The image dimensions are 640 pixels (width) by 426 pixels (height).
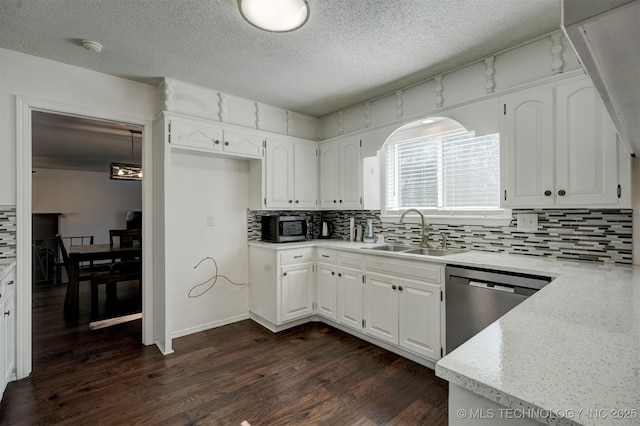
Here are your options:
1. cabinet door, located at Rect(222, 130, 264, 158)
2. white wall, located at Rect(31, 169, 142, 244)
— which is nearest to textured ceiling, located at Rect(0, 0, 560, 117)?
cabinet door, located at Rect(222, 130, 264, 158)

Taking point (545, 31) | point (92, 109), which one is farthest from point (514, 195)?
point (92, 109)

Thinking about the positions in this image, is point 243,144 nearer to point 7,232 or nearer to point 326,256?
point 326,256

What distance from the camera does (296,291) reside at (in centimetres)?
329

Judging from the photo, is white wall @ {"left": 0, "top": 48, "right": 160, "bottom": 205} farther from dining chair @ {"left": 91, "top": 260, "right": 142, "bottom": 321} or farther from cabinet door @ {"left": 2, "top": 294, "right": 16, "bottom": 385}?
dining chair @ {"left": 91, "top": 260, "right": 142, "bottom": 321}

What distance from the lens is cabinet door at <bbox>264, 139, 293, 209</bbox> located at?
11.4ft

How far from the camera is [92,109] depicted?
2652 millimetres

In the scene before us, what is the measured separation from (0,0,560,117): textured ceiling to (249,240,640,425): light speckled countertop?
1.74 metres

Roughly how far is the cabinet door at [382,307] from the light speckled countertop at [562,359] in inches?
56.5

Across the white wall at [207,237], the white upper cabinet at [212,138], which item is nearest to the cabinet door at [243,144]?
the white upper cabinet at [212,138]

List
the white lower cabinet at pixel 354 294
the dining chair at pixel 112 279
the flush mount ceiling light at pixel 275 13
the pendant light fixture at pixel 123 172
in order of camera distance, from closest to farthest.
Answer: the flush mount ceiling light at pixel 275 13
the white lower cabinet at pixel 354 294
the dining chair at pixel 112 279
the pendant light fixture at pixel 123 172

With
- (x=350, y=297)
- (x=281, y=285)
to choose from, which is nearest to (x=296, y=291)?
(x=281, y=285)

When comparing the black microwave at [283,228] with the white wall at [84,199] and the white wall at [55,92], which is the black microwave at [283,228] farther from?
the white wall at [84,199]

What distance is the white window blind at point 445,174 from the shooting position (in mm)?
2711

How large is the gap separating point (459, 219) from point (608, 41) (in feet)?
8.17
